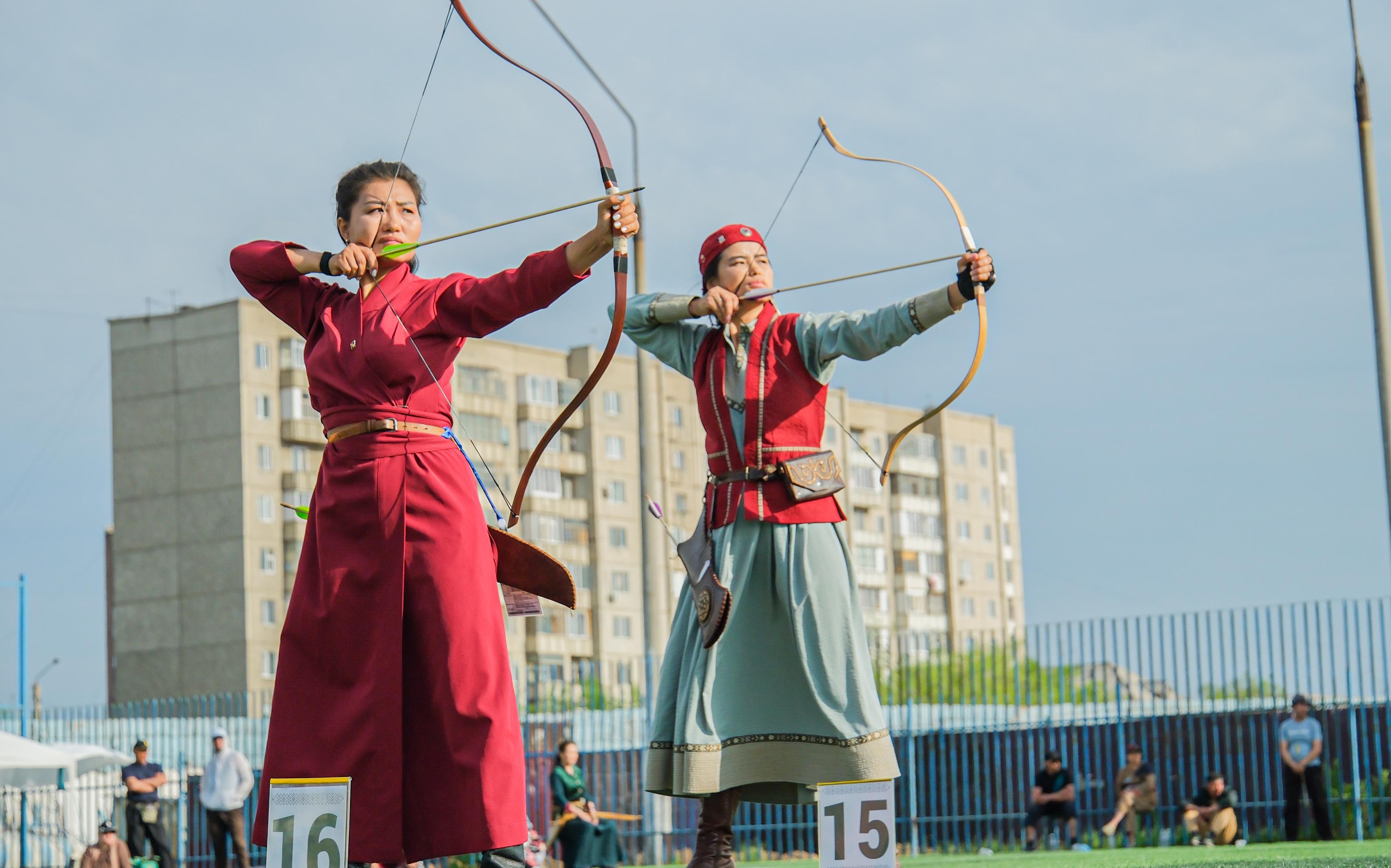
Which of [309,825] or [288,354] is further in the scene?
[288,354]

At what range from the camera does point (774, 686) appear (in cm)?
570

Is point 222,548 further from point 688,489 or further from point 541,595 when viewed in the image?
point 541,595

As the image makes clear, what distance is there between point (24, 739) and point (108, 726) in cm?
377

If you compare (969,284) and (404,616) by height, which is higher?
(969,284)

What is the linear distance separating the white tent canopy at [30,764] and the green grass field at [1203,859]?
10.6m

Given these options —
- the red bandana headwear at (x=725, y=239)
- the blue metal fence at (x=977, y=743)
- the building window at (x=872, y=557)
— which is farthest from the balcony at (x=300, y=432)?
the red bandana headwear at (x=725, y=239)

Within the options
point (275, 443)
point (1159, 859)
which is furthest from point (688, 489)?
point (1159, 859)

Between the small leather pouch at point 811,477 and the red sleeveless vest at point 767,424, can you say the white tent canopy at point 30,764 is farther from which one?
the small leather pouch at point 811,477

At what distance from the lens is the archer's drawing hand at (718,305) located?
5953 mm

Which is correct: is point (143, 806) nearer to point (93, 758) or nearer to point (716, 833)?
point (93, 758)

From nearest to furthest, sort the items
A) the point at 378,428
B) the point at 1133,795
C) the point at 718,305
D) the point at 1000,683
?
the point at 378,428 → the point at 718,305 → the point at 1133,795 → the point at 1000,683

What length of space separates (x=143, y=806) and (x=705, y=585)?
43.2 ft

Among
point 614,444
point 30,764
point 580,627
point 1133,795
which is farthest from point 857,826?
point 614,444

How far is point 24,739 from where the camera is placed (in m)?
18.1
